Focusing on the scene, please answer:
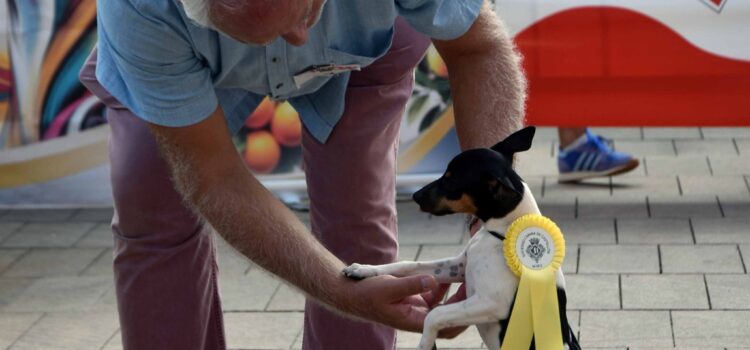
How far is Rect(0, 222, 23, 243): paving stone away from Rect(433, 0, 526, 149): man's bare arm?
2.97 meters

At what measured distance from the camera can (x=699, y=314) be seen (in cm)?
414

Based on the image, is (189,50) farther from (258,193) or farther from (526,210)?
(526,210)

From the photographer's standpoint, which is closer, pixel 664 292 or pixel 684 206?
pixel 664 292

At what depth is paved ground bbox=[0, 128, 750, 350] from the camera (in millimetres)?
4113

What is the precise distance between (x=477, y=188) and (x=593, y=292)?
6.81 ft

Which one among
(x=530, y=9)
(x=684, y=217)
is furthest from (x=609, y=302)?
(x=530, y=9)

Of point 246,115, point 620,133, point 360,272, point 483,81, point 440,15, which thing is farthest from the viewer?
point 620,133

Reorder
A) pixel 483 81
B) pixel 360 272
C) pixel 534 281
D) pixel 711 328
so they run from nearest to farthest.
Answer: pixel 534 281 < pixel 360 272 < pixel 483 81 < pixel 711 328

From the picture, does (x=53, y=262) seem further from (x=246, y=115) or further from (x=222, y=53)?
(x=222, y=53)

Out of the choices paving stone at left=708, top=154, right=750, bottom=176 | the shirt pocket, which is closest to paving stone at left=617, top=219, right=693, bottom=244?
paving stone at left=708, top=154, right=750, bottom=176

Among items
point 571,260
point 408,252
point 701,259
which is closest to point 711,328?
point 701,259

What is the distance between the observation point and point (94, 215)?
5.71 metres

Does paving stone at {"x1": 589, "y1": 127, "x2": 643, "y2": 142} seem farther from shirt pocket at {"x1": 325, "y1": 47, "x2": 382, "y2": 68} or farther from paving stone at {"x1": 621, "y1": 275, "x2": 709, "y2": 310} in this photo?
shirt pocket at {"x1": 325, "y1": 47, "x2": 382, "y2": 68}

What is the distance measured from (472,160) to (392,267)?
0.29m
